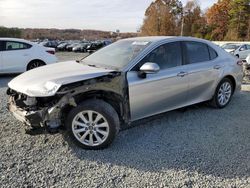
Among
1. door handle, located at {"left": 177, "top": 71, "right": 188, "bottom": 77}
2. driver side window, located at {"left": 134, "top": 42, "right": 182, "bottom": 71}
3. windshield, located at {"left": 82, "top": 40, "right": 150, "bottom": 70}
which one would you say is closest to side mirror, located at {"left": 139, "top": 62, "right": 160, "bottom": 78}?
driver side window, located at {"left": 134, "top": 42, "right": 182, "bottom": 71}

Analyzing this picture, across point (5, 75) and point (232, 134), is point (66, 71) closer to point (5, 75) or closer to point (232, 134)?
point (232, 134)

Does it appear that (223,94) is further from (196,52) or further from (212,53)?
(196,52)

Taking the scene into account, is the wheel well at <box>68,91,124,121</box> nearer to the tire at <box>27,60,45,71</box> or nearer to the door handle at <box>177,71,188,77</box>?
the door handle at <box>177,71,188,77</box>

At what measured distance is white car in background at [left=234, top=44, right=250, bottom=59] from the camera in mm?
18561

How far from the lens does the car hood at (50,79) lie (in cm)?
363

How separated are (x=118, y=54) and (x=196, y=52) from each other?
151cm

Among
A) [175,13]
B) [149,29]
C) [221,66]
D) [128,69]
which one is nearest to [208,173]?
[128,69]

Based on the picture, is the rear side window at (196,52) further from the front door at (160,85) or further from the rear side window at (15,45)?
the rear side window at (15,45)

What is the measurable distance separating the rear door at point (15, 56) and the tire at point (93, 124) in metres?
6.64

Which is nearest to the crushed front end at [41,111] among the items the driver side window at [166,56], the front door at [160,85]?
the front door at [160,85]

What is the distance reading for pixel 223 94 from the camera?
580cm

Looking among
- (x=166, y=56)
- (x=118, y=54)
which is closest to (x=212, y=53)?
(x=166, y=56)

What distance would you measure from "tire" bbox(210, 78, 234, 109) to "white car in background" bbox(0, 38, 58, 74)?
6429mm

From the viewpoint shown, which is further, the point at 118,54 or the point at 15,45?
the point at 15,45
